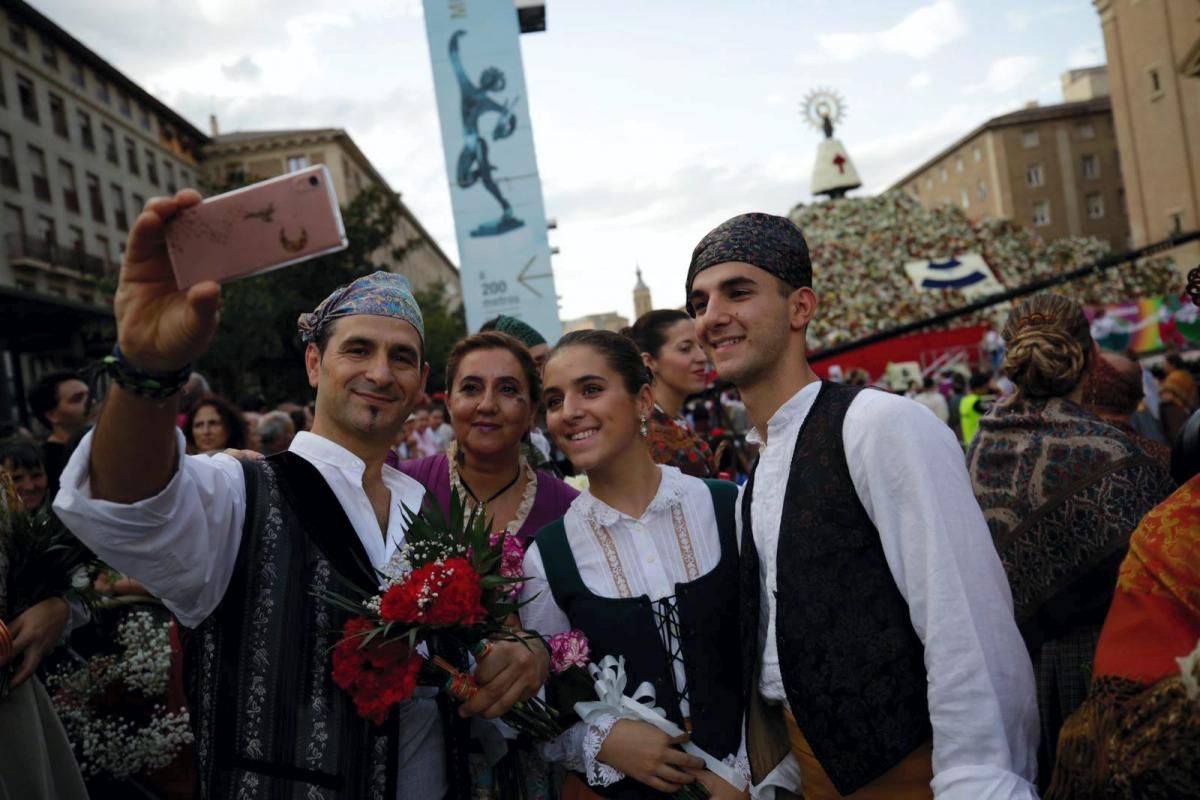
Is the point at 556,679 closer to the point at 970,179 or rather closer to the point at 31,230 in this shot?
the point at 31,230

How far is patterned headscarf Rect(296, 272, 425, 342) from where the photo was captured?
8.50ft

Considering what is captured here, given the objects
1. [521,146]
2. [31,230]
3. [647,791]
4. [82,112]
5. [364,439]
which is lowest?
[647,791]

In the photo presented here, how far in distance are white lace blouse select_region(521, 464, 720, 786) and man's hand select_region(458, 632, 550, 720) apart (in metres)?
0.30

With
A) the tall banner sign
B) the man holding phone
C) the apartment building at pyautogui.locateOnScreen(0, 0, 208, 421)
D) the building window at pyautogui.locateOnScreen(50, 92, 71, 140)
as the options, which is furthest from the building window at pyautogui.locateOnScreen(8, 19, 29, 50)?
the man holding phone

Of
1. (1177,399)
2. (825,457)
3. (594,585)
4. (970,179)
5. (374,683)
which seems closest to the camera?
(374,683)

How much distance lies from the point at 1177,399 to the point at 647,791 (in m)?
9.12

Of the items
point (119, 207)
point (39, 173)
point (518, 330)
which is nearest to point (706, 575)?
point (518, 330)

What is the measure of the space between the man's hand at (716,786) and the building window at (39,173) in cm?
4201

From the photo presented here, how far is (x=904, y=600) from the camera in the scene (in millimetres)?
2098

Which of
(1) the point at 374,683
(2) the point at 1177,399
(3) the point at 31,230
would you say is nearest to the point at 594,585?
(1) the point at 374,683

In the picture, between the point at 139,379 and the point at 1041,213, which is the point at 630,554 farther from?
the point at 1041,213

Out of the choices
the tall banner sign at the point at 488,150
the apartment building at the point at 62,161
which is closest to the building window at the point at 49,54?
the apartment building at the point at 62,161

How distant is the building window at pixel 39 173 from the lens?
3656cm

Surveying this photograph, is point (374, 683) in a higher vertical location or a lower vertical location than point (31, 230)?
lower
